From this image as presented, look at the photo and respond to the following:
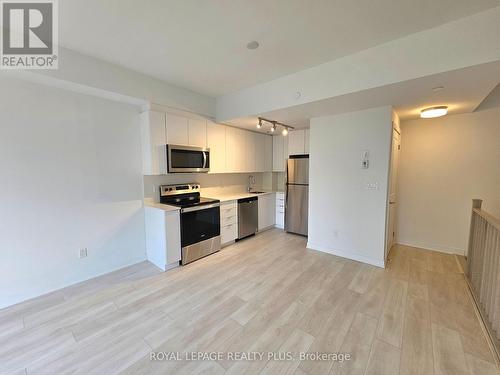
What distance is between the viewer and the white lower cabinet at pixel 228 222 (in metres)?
3.86

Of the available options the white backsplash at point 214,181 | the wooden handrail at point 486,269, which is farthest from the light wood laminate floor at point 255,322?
the white backsplash at point 214,181

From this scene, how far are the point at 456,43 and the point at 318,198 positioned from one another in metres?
2.49

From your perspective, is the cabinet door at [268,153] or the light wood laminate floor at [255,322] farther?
the cabinet door at [268,153]

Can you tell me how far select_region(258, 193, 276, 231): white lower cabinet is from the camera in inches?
186

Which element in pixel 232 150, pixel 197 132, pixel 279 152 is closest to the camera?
pixel 197 132

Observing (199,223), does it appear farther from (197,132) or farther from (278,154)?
(278,154)

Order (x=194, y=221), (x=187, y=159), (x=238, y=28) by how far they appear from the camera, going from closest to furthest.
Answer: (x=238, y=28), (x=194, y=221), (x=187, y=159)

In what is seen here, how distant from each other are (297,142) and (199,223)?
8.73 feet

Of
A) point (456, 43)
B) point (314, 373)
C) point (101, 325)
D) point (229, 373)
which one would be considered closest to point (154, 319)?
point (101, 325)

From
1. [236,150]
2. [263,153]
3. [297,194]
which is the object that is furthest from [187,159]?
[297,194]

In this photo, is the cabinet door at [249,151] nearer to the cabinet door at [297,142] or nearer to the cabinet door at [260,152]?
the cabinet door at [260,152]

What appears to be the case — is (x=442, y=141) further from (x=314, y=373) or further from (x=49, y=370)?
(x=49, y=370)

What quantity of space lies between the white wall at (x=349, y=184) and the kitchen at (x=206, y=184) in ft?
1.97

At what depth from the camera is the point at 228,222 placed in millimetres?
3975
